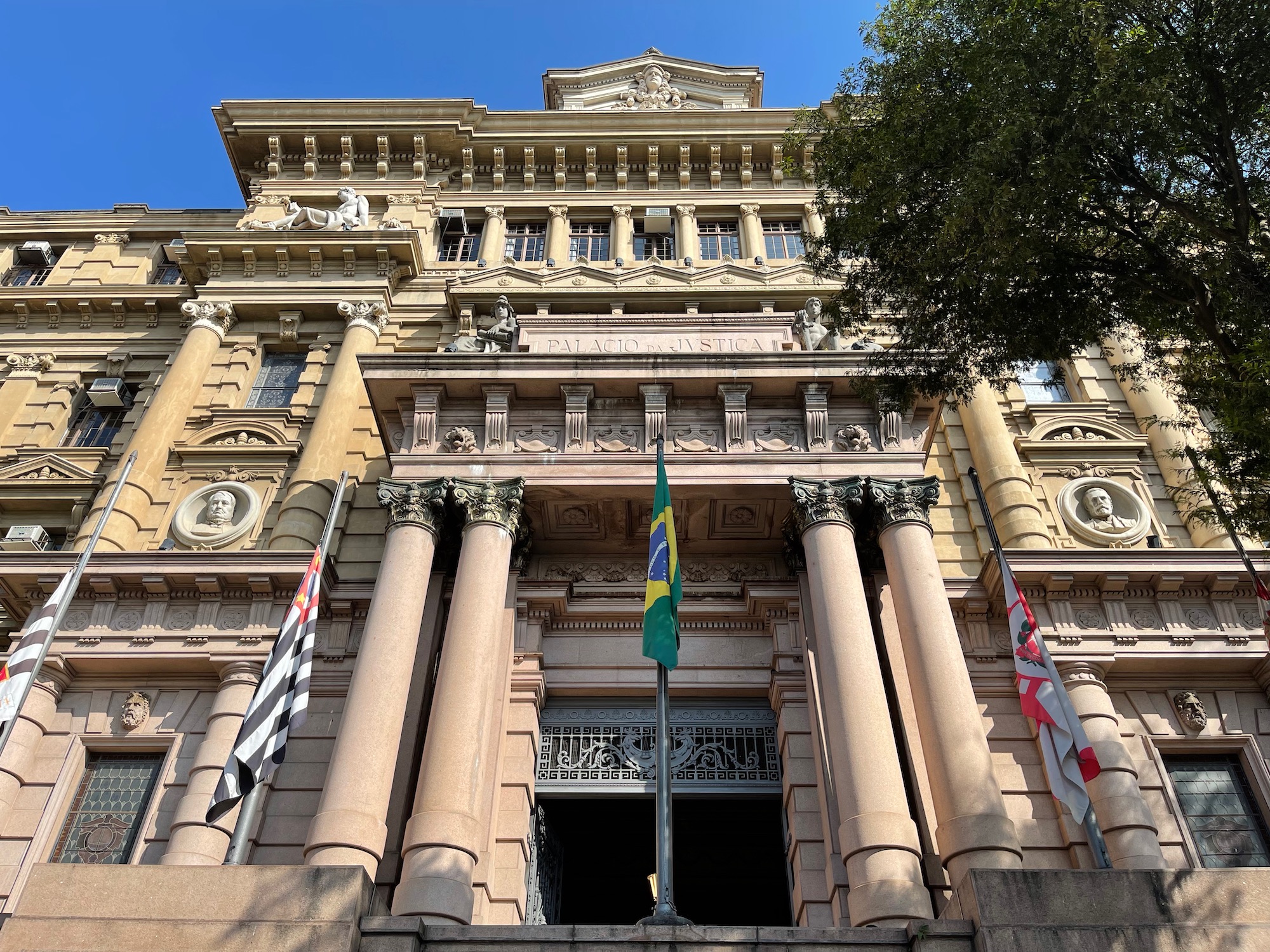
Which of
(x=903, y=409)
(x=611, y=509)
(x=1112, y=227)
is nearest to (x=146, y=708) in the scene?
(x=611, y=509)

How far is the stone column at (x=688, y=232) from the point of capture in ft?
78.8

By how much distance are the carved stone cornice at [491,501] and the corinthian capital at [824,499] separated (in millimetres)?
4327

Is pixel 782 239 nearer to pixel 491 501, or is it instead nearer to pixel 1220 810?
pixel 491 501

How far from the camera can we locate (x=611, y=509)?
16391 millimetres

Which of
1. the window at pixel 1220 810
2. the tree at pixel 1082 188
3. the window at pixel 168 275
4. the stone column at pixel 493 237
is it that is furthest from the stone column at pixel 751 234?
the window at pixel 1220 810

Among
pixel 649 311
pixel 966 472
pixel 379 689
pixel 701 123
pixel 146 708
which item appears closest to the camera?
pixel 379 689

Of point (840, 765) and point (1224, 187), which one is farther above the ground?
point (1224, 187)

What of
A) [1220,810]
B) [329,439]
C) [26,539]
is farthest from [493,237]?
[1220,810]

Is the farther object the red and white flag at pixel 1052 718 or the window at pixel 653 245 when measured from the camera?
the window at pixel 653 245

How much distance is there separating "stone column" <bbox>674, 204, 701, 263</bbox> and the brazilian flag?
1160 cm

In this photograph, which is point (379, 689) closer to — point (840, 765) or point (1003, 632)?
point (840, 765)

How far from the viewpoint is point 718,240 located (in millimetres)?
25031

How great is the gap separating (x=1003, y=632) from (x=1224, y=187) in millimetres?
7613

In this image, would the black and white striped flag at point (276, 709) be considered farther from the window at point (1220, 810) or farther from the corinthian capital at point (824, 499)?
the window at point (1220, 810)
